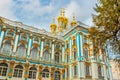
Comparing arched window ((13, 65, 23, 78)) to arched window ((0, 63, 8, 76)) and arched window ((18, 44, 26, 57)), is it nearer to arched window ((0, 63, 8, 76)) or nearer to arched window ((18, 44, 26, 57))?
arched window ((0, 63, 8, 76))

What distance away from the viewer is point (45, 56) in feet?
85.5

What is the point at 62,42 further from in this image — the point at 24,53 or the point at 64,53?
the point at 24,53

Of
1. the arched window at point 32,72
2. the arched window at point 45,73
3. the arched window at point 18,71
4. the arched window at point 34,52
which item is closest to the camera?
the arched window at point 18,71

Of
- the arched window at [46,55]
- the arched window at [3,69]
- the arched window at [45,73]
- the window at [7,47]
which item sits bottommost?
the arched window at [45,73]

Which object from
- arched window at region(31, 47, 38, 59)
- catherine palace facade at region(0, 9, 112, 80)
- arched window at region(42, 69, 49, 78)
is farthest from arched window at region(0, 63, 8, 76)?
arched window at region(42, 69, 49, 78)

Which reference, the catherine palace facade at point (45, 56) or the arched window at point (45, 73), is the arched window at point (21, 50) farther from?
the arched window at point (45, 73)

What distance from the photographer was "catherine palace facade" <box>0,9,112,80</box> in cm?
2189

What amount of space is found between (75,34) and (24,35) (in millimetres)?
10715

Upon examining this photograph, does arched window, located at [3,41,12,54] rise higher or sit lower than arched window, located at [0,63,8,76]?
higher

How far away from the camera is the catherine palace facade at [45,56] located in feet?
71.8

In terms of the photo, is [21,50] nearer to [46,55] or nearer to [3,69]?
[3,69]

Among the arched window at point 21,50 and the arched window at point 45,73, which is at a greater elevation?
the arched window at point 21,50

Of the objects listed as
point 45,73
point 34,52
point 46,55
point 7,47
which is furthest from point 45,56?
point 7,47

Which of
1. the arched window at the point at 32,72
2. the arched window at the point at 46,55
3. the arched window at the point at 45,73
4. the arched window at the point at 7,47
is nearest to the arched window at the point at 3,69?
the arched window at the point at 7,47
